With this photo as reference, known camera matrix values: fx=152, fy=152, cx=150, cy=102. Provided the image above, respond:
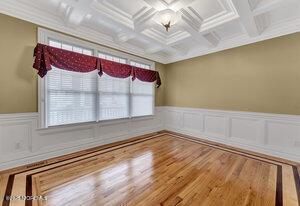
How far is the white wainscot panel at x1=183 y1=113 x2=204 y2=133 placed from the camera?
469 centimetres

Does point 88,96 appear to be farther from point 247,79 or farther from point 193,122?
point 247,79

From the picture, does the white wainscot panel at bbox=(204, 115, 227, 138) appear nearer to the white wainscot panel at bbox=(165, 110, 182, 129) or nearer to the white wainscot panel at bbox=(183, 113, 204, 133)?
the white wainscot panel at bbox=(183, 113, 204, 133)

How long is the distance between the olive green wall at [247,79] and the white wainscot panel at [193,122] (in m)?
0.33

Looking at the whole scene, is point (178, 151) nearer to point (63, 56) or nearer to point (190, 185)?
point (190, 185)

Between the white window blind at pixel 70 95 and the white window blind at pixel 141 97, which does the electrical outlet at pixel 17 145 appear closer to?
the white window blind at pixel 70 95

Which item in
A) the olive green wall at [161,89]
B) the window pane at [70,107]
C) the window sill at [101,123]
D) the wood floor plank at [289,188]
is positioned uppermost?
the olive green wall at [161,89]

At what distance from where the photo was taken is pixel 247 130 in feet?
12.2

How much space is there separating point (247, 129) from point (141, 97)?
304 cm

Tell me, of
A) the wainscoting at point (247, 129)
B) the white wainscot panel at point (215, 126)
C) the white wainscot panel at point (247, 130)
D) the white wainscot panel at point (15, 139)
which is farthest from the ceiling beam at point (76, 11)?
the white wainscot panel at point (247, 130)

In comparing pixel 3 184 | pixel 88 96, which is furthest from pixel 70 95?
pixel 3 184

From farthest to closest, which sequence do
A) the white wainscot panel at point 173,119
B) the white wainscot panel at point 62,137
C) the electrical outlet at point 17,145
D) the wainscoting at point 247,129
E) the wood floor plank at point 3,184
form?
1. the white wainscot panel at point 173,119
2. the wainscoting at point 247,129
3. the white wainscot panel at point 62,137
4. the electrical outlet at point 17,145
5. the wood floor plank at point 3,184

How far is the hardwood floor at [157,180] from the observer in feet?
6.13

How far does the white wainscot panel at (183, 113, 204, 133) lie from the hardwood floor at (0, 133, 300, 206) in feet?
4.42

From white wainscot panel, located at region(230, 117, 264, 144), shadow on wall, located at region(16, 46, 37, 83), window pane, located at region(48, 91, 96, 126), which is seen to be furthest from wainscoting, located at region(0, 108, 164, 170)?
white wainscot panel, located at region(230, 117, 264, 144)
